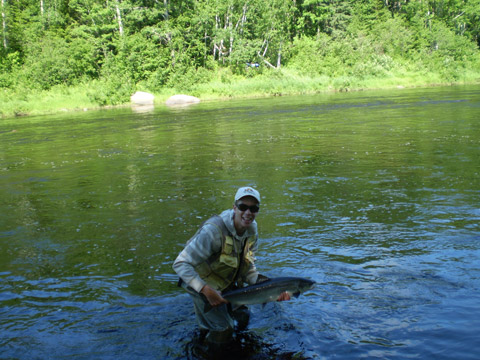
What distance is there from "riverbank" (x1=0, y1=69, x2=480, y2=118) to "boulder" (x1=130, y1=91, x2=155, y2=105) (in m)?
0.53

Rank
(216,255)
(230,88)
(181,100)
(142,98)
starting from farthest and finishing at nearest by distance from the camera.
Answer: (230,88) → (142,98) → (181,100) → (216,255)

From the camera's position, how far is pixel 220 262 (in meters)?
4.25

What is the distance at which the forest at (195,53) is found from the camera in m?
44.6

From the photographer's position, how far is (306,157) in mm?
14102

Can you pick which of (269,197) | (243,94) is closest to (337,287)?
(269,197)

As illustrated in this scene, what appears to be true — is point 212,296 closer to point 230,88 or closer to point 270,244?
point 270,244

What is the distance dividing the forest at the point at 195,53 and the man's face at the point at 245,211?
39193 mm

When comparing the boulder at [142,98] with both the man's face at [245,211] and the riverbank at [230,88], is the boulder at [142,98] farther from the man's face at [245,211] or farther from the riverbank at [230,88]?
the man's face at [245,211]

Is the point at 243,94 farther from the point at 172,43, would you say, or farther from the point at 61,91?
the point at 61,91

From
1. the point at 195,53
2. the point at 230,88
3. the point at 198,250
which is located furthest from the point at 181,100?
the point at 198,250

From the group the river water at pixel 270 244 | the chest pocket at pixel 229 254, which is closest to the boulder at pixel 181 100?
the river water at pixel 270 244

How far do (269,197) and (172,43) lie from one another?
4342cm

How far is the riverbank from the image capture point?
3978 cm

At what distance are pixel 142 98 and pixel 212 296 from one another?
40.8 meters
